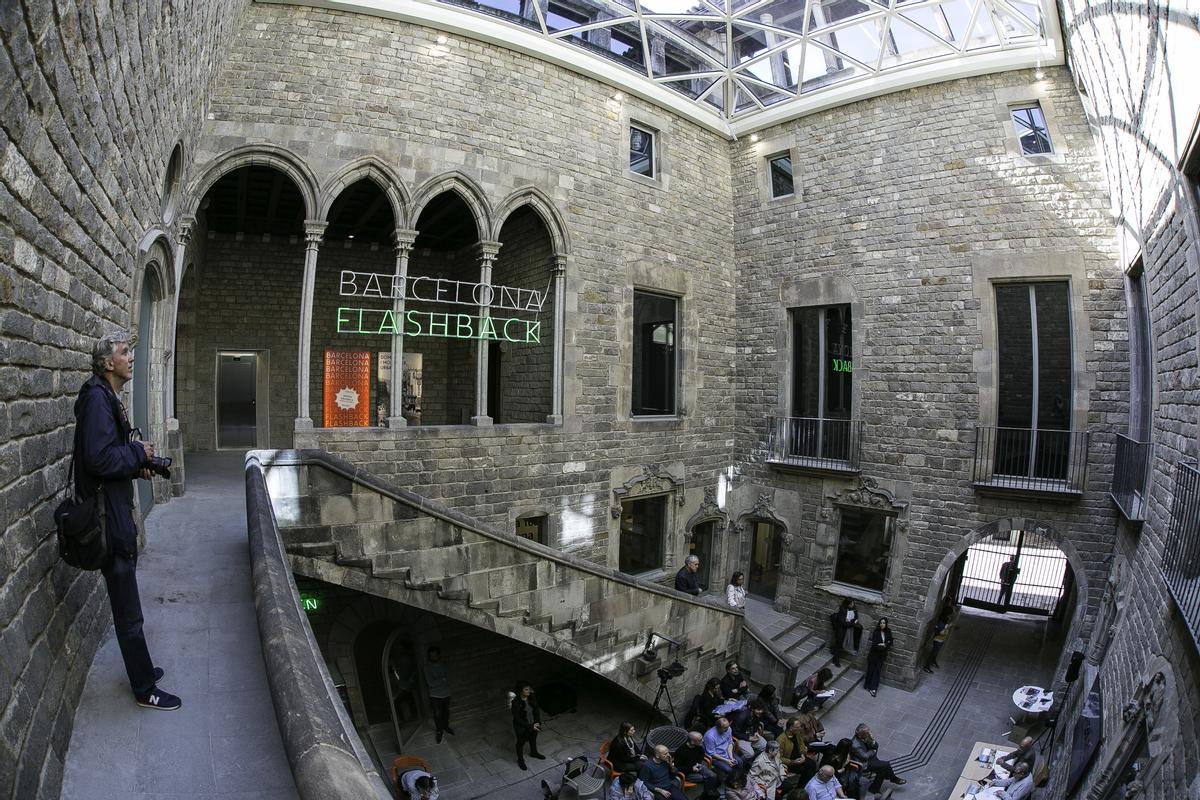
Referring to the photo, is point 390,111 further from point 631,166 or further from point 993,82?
point 993,82

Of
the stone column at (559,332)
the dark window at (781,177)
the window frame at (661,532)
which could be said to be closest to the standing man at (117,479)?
the stone column at (559,332)

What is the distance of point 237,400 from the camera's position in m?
12.0

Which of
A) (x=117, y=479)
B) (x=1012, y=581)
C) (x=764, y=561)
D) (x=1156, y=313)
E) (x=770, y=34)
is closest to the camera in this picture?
(x=117, y=479)

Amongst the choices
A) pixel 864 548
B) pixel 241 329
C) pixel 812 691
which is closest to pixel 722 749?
pixel 812 691

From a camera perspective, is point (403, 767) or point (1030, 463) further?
point (1030, 463)

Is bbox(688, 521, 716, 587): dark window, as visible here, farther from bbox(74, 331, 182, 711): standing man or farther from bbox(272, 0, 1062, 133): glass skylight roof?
bbox(74, 331, 182, 711): standing man

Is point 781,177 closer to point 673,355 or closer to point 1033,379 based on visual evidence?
point 673,355

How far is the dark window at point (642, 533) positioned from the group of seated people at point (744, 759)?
3055mm

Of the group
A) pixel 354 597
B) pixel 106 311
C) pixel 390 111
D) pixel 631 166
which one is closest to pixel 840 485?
pixel 631 166

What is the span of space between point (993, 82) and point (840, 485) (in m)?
6.97

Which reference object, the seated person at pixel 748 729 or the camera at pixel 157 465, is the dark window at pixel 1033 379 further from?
the camera at pixel 157 465

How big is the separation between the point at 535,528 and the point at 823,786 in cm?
518

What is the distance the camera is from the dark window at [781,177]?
12.2 m

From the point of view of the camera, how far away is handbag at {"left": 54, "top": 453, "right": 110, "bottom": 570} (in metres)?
2.52
